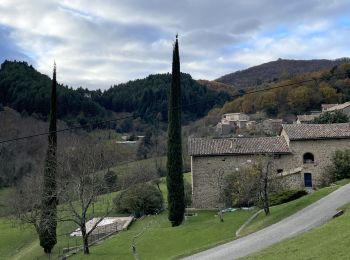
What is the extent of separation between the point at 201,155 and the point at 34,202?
15815mm

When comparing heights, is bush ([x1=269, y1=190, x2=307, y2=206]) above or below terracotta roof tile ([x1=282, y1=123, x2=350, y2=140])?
below

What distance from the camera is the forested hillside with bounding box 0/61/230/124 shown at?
98.0 meters

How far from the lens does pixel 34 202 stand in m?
39.8

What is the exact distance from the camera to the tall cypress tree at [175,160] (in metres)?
Answer: 34.7

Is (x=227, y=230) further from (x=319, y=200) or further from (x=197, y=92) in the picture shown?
(x=197, y=92)

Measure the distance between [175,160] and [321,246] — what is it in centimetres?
2273

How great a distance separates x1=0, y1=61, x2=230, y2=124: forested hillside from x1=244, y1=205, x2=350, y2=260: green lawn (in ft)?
233

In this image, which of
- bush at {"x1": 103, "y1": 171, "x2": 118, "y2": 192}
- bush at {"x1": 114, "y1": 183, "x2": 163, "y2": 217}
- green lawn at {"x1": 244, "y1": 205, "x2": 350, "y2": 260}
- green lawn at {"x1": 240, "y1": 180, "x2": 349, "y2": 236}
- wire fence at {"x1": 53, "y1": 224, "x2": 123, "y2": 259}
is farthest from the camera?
bush at {"x1": 114, "y1": 183, "x2": 163, "y2": 217}

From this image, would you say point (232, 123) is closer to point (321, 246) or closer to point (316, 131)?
point (316, 131)

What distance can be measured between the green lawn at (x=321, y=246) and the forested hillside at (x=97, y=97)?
7097 centimetres

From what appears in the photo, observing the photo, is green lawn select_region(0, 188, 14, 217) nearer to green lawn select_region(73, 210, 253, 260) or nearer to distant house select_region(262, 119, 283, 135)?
green lawn select_region(73, 210, 253, 260)

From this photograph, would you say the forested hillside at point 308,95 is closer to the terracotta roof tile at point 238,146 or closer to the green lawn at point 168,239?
the terracotta roof tile at point 238,146

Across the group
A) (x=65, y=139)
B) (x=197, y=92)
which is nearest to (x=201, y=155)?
(x=65, y=139)

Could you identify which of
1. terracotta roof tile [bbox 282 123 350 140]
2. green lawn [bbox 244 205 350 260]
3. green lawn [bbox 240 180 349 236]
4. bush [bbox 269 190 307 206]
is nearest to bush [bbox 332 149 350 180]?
terracotta roof tile [bbox 282 123 350 140]
